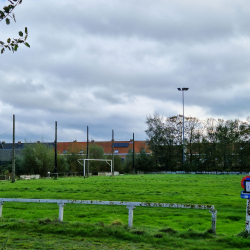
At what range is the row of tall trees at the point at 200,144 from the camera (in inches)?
2830

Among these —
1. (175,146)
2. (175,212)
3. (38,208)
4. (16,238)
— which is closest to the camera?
(16,238)

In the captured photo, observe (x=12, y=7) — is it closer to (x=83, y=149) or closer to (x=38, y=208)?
(x=38, y=208)

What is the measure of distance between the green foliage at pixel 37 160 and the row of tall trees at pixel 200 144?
2710 centimetres

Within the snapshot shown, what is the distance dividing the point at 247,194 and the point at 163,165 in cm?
7162

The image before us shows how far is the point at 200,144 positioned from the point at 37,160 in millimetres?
34248

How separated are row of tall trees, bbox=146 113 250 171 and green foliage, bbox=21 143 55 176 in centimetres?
2710

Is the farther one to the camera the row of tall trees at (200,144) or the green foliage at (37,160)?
the row of tall trees at (200,144)

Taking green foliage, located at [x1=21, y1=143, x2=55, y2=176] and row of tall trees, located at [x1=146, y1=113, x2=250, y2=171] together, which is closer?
green foliage, located at [x1=21, y1=143, x2=55, y2=176]

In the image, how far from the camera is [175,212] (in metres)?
13.1

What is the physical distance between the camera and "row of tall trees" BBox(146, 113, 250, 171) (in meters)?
71.9

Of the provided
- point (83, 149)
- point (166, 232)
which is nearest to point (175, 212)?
point (166, 232)

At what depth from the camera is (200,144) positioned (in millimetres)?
74812

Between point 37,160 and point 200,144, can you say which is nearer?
point 37,160

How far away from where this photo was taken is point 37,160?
57.6 meters
